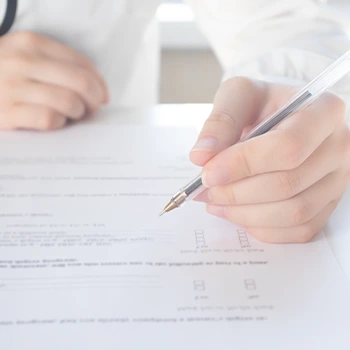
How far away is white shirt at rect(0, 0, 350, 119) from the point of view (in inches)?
18.9

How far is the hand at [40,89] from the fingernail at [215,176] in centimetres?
23

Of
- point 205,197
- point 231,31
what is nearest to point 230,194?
point 205,197

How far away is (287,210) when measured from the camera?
12.4 inches

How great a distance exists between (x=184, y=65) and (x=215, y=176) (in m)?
0.87

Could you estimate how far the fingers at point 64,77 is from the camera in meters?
0.48

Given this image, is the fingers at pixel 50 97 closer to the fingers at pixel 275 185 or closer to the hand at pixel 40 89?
the hand at pixel 40 89

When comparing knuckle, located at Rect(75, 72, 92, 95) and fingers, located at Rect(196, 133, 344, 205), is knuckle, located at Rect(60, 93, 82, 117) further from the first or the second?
fingers, located at Rect(196, 133, 344, 205)

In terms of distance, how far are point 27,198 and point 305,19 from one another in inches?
14.6

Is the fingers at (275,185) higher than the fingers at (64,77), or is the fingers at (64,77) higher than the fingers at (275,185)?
the fingers at (64,77)

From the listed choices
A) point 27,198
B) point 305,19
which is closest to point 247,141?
point 27,198

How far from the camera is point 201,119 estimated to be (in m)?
0.51

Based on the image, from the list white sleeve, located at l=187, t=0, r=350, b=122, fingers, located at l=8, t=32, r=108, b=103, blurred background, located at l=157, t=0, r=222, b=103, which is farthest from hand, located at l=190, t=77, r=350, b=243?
blurred background, located at l=157, t=0, r=222, b=103

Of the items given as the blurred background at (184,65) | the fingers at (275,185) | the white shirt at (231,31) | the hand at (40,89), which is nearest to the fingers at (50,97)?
the hand at (40,89)

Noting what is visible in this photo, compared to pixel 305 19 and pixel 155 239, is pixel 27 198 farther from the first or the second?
pixel 305 19
